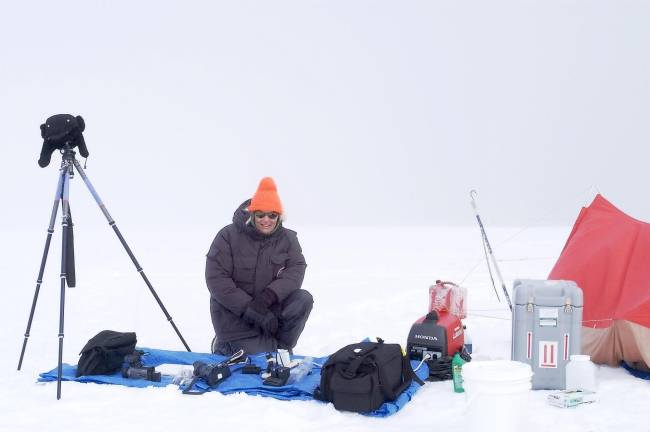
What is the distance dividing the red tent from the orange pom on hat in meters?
1.90

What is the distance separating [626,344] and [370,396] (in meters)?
1.66

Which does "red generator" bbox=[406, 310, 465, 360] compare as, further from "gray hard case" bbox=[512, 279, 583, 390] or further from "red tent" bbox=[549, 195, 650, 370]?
"red tent" bbox=[549, 195, 650, 370]

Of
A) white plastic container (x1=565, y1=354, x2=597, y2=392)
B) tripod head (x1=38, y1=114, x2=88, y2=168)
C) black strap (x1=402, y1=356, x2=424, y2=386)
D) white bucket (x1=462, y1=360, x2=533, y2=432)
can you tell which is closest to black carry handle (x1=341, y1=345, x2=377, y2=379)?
black strap (x1=402, y1=356, x2=424, y2=386)

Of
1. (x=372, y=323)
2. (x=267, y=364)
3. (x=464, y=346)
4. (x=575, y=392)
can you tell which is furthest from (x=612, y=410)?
(x=372, y=323)

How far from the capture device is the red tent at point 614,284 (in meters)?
3.86

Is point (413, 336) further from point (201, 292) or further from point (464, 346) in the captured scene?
point (201, 292)

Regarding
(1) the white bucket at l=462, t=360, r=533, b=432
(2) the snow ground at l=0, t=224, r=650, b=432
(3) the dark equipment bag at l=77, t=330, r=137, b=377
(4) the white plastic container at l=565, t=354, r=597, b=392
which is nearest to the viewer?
(1) the white bucket at l=462, t=360, r=533, b=432

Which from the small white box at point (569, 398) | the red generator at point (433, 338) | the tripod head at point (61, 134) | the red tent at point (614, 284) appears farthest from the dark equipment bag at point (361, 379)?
the tripod head at point (61, 134)

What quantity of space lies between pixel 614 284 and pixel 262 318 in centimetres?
212

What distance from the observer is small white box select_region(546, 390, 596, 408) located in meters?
3.29

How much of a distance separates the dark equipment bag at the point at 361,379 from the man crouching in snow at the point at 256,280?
95cm

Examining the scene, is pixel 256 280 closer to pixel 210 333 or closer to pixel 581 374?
pixel 210 333

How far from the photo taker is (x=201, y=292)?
7723mm

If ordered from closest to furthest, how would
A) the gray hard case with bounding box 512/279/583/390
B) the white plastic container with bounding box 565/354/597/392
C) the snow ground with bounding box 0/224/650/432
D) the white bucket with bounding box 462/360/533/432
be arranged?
the white bucket with bounding box 462/360/533/432 → the snow ground with bounding box 0/224/650/432 → the white plastic container with bounding box 565/354/597/392 → the gray hard case with bounding box 512/279/583/390
